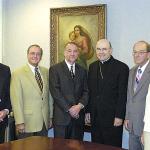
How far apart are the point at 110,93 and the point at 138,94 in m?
0.46

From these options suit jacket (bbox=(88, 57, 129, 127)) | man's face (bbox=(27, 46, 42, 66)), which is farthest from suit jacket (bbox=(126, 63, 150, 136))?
man's face (bbox=(27, 46, 42, 66))

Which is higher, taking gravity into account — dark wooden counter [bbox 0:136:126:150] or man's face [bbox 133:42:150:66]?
man's face [bbox 133:42:150:66]

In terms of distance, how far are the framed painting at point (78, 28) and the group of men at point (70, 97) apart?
0.73 metres

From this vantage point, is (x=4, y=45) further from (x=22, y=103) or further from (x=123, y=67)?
(x=123, y=67)

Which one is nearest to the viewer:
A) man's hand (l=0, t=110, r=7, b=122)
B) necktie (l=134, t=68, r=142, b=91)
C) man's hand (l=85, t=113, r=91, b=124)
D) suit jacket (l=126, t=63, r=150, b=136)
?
suit jacket (l=126, t=63, r=150, b=136)

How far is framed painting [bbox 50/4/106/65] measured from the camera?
445cm

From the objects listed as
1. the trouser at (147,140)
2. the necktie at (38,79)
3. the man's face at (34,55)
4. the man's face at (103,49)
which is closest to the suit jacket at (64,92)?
the necktie at (38,79)

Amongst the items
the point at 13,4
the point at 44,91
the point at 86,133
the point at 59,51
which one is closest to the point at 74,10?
the point at 59,51

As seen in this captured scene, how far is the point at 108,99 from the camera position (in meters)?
3.68

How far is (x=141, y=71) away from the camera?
3363mm

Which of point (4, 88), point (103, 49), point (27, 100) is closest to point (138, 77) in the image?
point (103, 49)

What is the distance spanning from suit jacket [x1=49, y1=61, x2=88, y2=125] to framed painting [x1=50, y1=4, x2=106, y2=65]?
83cm

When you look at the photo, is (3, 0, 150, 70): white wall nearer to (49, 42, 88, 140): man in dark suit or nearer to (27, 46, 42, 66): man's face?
(49, 42, 88, 140): man in dark suit

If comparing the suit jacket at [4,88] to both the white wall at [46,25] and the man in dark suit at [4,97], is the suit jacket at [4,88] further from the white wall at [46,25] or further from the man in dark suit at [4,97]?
the white wall at [46,25]
